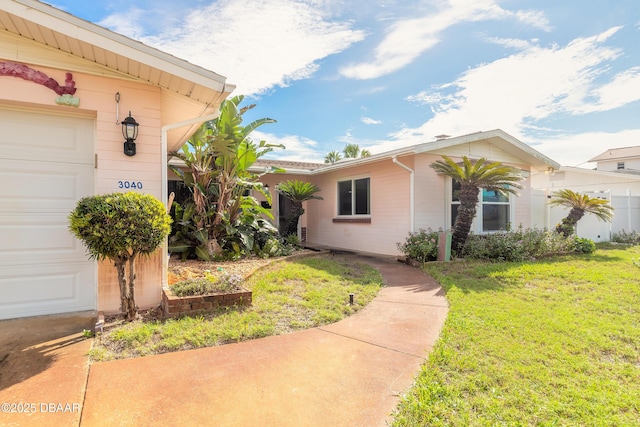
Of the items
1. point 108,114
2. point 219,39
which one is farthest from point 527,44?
point 108,114

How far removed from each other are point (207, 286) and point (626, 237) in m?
16.3

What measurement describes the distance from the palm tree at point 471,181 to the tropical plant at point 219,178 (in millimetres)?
4905

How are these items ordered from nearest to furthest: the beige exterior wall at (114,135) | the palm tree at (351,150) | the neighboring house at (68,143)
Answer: the neighboring house at (68,143)
the beige exterior wall at (114,135)
the palm tree at (351,150)

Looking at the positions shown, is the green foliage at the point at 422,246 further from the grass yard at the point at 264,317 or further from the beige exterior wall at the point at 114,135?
the beige exterior wall at the point at 114,135

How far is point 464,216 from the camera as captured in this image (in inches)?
333

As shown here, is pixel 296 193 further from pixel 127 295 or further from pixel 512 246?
pixel 127 295

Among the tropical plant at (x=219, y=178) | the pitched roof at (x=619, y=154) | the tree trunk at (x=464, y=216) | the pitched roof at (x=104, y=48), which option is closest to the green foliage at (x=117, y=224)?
the pitched roof at (x=104, y=48)

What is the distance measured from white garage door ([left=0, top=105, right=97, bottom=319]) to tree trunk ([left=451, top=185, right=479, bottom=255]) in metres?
7.86

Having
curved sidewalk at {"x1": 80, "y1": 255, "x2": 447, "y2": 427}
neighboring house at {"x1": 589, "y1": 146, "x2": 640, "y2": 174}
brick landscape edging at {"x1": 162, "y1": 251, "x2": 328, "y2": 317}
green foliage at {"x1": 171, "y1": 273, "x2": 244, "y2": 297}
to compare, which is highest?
neighboring house at {"x1": 589, "y1": 146, "x2": 640, "y2": 174}

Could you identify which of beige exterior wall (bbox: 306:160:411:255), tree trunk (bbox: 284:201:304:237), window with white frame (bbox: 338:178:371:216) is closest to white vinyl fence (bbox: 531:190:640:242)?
beige exterior wall (bbox: 306:160:411:255)

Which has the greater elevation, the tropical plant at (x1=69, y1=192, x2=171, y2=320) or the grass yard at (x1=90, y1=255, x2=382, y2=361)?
the tropical plant at (x1=69, y1=192, x2=171, y2=320)

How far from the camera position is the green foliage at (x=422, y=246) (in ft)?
27.0

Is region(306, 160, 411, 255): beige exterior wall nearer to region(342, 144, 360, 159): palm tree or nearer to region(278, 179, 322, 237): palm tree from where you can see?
region(278, 179, 322, 237): palm tree

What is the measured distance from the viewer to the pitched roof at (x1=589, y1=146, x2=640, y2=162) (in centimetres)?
3045
